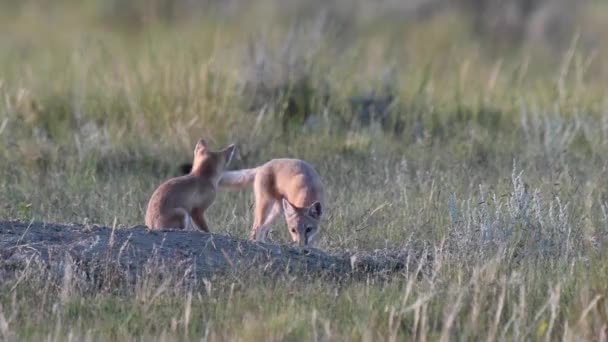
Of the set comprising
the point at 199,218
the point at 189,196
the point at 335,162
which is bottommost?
the point at 335,162

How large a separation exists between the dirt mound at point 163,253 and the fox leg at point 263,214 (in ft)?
4.18

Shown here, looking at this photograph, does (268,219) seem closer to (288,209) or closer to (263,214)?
(263,214)

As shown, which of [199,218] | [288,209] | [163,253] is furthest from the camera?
[288,209]

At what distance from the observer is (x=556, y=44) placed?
60.2 feet

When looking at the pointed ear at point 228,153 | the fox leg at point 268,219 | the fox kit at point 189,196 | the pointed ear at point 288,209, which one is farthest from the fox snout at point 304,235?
the pointed ear at point 228,153

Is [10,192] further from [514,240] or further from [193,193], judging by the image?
[514,240]

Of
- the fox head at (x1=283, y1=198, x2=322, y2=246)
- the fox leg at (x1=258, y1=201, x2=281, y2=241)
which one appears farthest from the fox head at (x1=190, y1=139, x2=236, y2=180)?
the fox head at (x1=283, y1=198, x2=322, y2=246)

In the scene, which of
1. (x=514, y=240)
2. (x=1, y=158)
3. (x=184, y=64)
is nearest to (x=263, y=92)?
(x=184, y=64)

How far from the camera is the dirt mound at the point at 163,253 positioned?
6312mm

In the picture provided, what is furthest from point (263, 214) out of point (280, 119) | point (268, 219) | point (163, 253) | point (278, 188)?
point (280, 119)

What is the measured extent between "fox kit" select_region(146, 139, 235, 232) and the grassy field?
0.37m

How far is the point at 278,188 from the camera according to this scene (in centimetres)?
857

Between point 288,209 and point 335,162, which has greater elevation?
point 288,209

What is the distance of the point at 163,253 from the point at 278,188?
218cm
